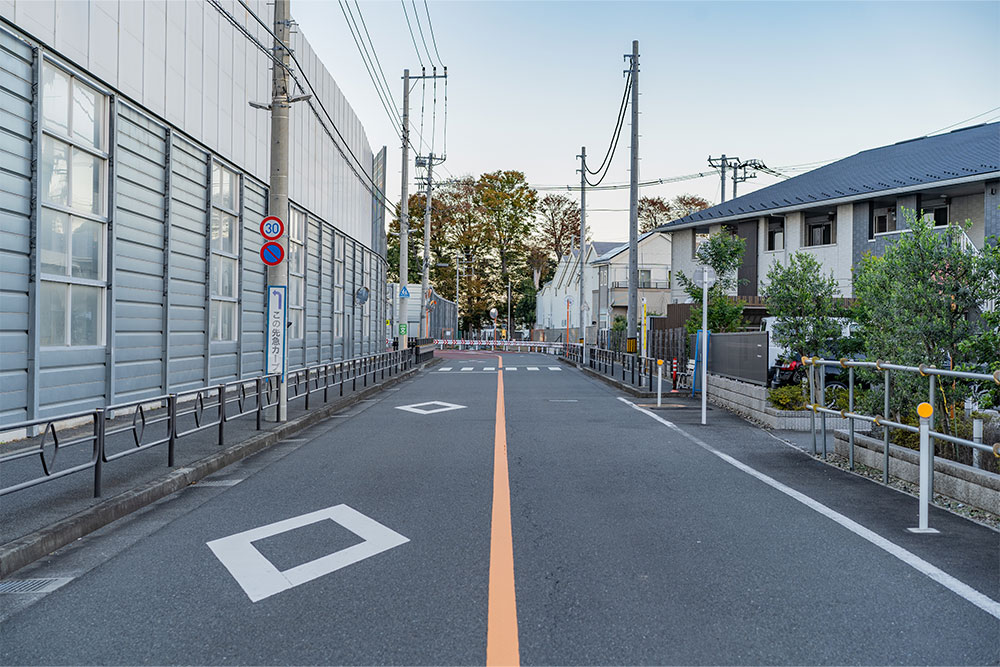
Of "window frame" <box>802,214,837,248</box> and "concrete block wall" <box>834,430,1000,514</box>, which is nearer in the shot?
"concrete block wall" <box>834,430,1000,514</box>

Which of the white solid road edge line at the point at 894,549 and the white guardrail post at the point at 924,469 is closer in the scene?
the white solid road edge line at the point at 894,549

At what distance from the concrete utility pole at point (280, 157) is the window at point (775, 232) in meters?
24.9

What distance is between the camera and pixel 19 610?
420cm

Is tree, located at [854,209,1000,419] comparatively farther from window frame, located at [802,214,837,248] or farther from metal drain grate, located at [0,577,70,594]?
window frame, located at [802,214,837,248]

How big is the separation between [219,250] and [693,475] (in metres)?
11.7

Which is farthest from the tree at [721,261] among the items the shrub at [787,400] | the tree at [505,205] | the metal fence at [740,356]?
the tree at [505,205]

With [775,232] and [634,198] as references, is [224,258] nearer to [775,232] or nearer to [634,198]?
[634,198]

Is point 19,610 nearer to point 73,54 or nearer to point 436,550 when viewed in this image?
point 436,550

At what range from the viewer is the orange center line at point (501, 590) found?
360 cm

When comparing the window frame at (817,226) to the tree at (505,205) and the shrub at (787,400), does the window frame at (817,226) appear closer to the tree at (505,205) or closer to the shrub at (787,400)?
the shrub at (787,400)

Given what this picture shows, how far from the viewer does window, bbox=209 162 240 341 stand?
1577 centimetres

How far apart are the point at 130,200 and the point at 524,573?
10.4 meters

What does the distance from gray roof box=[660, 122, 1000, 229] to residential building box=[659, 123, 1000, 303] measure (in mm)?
49

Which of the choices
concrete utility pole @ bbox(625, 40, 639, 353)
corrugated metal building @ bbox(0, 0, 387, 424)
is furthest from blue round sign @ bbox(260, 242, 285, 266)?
concrete utility pole @ bbox(625, 40, 639, 353)
